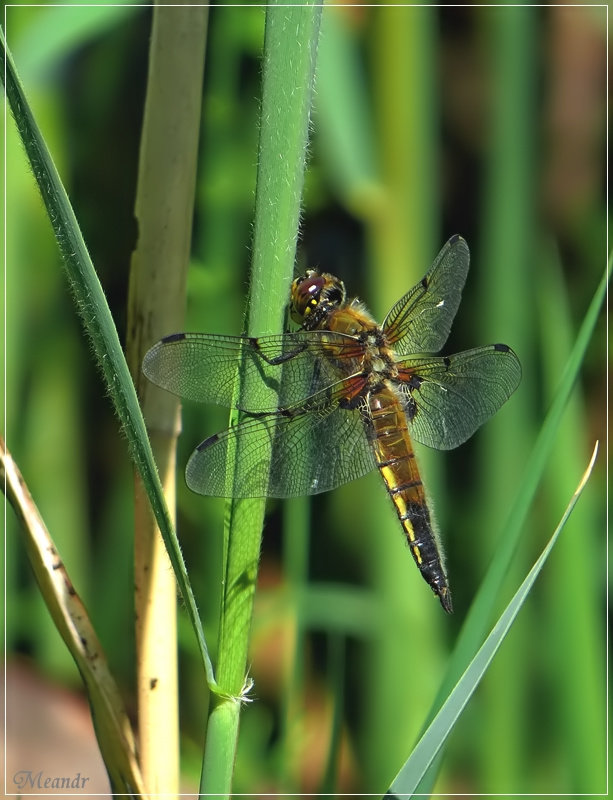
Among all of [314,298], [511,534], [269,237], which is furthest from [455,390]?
[269,237]

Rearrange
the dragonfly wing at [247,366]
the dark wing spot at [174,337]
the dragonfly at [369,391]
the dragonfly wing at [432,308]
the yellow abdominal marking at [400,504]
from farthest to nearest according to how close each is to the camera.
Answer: the dragonfly wing at [432,308], the yellow abdominal marking at [400,504], the dragonfly at [369,391], the dark wing spot at [174,337], the dragonfly wing at [247,366]

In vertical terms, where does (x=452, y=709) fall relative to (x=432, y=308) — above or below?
below

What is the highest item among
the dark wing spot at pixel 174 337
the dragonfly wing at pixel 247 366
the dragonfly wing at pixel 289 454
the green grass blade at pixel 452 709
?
the dark wing spot at pixel 174 337

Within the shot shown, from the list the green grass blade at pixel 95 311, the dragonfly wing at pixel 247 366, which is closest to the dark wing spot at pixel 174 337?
the dragonfly wing at pixel 247 366

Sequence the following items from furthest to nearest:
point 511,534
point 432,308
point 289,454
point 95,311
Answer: point 432,308 → point 289,454 → point 511,534 → point 95,311

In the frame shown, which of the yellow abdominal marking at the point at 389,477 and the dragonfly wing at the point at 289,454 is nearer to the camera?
the dragonfly wing at the point at 289,454

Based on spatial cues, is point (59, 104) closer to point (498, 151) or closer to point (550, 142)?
point (498, 151)

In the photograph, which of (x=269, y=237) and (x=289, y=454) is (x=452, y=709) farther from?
(x=289, y=454)

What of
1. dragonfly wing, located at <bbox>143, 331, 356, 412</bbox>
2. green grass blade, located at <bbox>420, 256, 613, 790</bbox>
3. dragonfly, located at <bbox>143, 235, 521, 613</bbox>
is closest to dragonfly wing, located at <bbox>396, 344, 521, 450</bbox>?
dragonfly, located at <bbox>143, 235, 521, 613</bbox>

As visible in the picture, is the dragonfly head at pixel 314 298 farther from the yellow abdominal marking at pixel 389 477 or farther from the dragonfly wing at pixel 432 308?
the yellow abdominal marking at pixel 389 477
